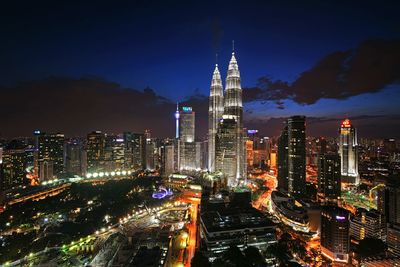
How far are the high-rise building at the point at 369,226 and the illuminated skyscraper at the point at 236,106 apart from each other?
1533 centimetres

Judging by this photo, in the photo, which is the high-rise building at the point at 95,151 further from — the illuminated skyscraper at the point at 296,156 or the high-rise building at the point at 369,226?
the high-rise building at the point at 369,226

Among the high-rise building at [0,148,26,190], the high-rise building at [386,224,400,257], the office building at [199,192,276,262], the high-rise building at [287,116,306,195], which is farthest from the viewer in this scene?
the high-rise building at [287,116,306,195]

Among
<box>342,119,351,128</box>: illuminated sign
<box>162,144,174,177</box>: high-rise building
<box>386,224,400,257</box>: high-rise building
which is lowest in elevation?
<box>386,224,400,257</box>: high-rise building

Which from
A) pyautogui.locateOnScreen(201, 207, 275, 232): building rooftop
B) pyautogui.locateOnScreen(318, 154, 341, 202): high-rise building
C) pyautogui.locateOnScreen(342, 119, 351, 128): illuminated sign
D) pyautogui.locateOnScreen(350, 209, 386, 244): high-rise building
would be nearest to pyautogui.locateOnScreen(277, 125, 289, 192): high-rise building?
pyautogui.locateOnScreen(318, 154, 341, 202): high-rise building

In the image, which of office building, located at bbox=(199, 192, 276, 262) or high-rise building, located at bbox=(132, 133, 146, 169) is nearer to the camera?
office building, located at bbox=(199, 192, 276, 262)

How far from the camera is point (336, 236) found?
1301 centimetres

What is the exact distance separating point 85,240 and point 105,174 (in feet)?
58.0

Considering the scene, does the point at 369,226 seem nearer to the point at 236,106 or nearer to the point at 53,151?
the point at 236,106

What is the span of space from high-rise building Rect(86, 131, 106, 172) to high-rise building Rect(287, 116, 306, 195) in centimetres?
2305

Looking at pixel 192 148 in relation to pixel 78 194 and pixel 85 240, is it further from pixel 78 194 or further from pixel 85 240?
pixel 85 240

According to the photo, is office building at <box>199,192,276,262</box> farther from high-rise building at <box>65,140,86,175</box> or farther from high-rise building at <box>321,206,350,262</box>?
high-rise building at <box>65,140,86,175</box>

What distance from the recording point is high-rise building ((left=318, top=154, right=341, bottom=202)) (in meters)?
23.2

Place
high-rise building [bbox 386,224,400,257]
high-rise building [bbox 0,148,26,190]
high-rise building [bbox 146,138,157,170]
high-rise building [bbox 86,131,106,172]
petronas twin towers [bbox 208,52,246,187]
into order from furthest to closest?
1. high-rise building [bbox 146,138,157,170]
2. high-rise building [bbox 86,131,106,172]
3. petronas twin towers [bbox 208,52,246,187]
4. high-rise building [bbox 0,148,26,190]
5. high-rise building [bbox 386,224,400,257]

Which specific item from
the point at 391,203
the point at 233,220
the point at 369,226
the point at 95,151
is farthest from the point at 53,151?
the point at 391,203
